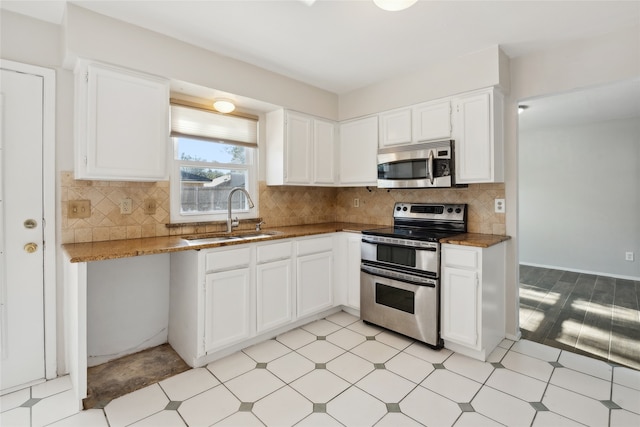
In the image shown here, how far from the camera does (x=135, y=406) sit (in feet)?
6.26

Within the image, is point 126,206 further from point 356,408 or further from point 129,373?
point 356,408

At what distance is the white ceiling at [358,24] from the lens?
6.63 feet

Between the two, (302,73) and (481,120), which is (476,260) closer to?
(481,120)

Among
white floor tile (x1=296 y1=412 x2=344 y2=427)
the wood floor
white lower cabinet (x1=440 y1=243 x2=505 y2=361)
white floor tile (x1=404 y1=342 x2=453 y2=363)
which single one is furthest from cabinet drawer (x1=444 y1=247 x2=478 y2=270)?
white floor tile (x1=296 y1=412 x2=344 y2=427)

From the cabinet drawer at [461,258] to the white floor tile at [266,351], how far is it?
4.87 feet

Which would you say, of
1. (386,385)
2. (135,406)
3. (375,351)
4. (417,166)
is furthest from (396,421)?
(417,166)

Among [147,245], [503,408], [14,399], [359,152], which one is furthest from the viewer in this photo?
[359,152]

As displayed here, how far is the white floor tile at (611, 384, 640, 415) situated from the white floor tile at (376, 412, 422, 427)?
50.0 inches

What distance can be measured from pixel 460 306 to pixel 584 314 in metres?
1.87

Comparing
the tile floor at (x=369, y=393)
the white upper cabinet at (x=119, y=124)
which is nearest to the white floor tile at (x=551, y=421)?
the tile floor at (x=369, y=393)

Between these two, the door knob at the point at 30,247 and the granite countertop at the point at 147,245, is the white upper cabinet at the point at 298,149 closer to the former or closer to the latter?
the granite countertop at the point at 147,245

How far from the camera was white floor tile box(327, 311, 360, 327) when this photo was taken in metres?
3.15

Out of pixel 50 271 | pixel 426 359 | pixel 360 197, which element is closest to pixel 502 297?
pixel 426 359

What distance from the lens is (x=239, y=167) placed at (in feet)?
→ 10.7
